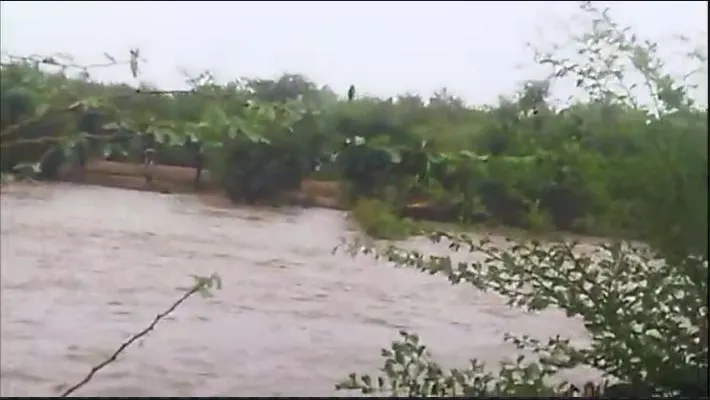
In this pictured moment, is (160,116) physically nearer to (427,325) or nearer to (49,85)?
(49,85)

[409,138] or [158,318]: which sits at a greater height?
[409,138]

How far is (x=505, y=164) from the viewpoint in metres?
1.03

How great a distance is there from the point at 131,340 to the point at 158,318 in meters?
0.03

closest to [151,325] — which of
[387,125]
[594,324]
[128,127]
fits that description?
[128,127]

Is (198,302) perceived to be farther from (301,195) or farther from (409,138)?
(409,138)

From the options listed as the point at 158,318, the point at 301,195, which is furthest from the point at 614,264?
the point at 158,318

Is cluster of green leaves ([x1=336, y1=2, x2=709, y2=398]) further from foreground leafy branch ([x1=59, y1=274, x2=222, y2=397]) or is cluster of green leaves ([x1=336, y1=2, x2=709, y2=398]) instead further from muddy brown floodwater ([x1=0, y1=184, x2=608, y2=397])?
foreground leafy branch ([x1=59, y1=274, x2=222, y2=397])

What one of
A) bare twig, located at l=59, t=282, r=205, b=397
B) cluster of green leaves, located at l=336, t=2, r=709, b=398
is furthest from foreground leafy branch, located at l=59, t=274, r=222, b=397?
cluster of green leaves, located at l=336, t=2, r=709, b=398

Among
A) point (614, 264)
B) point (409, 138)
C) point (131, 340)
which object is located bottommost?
point (131, 340)

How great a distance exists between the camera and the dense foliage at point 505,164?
97cm

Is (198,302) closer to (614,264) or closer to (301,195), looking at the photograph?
(301,195)

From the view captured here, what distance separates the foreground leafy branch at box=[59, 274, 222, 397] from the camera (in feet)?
3.05

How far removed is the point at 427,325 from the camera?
3.29 ft

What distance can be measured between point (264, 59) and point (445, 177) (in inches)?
8.9
